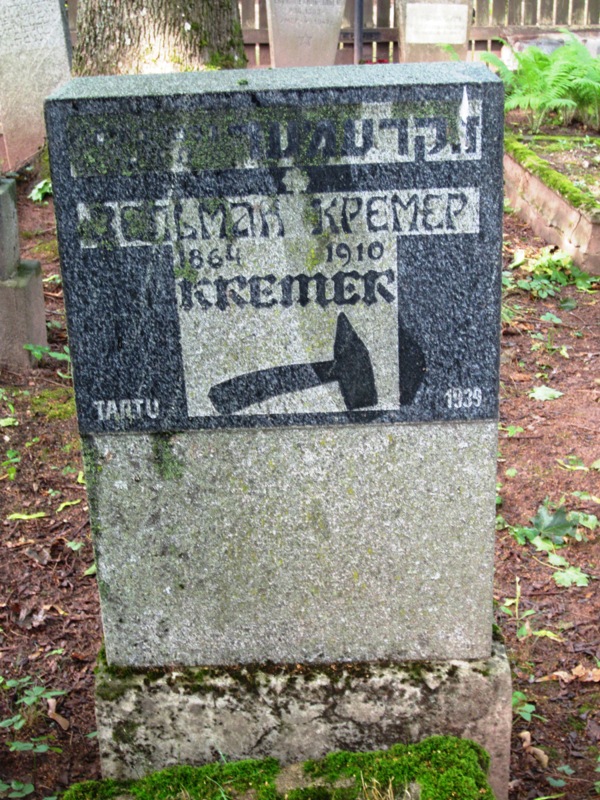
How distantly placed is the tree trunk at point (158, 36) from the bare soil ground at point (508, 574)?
175cm

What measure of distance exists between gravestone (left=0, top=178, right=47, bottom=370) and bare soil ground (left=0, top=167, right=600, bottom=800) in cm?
14

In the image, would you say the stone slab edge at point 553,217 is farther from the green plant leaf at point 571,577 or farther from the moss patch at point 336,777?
the moss patch at point 336,777

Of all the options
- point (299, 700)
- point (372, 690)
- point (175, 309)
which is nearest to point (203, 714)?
point (299, 700)

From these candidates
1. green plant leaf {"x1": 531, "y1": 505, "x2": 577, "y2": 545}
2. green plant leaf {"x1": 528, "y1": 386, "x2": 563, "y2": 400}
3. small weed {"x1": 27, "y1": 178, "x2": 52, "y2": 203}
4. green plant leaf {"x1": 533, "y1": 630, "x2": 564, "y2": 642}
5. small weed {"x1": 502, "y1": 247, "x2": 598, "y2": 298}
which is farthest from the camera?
small weed {"x1": 27, "y1": 178, "x2": 52, "y2": 203}

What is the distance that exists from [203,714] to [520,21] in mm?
13174

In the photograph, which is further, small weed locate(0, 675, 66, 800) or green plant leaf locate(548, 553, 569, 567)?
green plant leaf locate(548, 553, 569, 567)

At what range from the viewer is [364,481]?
2.38 m

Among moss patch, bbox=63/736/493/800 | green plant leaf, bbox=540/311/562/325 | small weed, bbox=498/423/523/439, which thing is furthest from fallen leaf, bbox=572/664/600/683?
green plant leaf, bbox=540/311/562/325

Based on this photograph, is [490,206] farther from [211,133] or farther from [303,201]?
[211,133]

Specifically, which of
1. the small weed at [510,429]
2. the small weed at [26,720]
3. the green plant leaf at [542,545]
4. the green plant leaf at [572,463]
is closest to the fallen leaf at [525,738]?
the green plant leaf at [542,545]

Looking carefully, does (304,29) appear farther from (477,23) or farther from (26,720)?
(26,720)

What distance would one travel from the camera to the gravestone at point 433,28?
11.3 metres

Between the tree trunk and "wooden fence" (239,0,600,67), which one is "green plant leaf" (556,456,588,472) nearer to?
the tree trunk

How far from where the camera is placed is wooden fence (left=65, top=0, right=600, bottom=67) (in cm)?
1290
